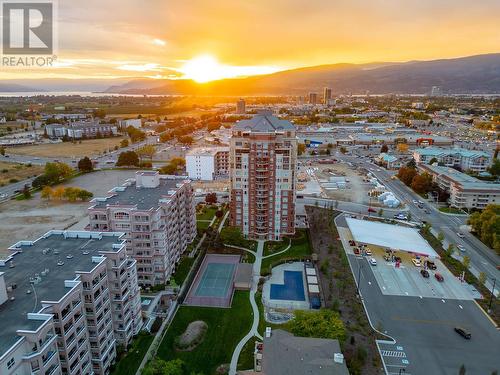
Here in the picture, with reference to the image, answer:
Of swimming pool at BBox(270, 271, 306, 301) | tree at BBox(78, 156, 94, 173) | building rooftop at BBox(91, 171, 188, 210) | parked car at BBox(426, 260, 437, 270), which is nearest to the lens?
swimming pool at BBox(270, 271, 306, 301)

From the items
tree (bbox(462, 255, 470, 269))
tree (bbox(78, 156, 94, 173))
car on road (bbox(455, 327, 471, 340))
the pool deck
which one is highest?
tree (bbox(78, 156, 94, 173))

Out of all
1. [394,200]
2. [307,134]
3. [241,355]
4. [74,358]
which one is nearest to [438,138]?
[307,134]

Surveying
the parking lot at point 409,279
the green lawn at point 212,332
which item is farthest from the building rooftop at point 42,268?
the parking lot at point 409,279

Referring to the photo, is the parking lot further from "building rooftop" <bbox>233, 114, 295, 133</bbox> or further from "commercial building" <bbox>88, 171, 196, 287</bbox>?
"commercial building" <bbox>88, 171, 196, 287</bbox>

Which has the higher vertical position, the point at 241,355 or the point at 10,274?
the point at 10,274

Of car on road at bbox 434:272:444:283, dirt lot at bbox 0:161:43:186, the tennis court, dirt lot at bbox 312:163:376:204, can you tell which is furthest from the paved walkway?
dirt lot at bbox 0:161:43:186

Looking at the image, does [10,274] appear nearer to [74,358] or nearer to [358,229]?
[74,358]

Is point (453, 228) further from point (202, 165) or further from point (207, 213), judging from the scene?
point (202, 165)
